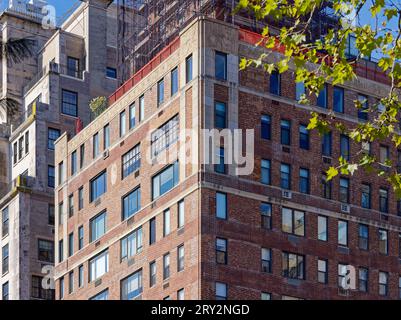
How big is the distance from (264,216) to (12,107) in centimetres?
5563

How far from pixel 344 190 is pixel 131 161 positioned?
14391mm

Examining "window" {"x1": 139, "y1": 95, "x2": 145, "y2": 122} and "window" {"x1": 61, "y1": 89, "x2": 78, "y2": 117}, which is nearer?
"window" {"x1": 139, "y1": 95, "x2": 145, "y2": 122}

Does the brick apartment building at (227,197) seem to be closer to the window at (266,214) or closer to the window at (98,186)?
the window at (266,214)

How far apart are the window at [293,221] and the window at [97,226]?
47.5ft

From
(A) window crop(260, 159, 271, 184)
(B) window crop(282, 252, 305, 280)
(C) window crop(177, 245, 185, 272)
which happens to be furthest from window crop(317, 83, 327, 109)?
(C) window crop(177, 245, 185, 272)

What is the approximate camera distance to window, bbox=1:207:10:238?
12031 cm

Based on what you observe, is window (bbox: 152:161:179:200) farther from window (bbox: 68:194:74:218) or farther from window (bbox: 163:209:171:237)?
window (bbox: 68:194:74:218)

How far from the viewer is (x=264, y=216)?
301 feet

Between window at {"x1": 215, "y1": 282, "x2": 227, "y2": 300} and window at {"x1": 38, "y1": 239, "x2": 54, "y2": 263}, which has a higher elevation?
window at {"x1": 38, "y1": 239, "x2": 54, "y2": 263}

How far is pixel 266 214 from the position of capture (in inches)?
3622

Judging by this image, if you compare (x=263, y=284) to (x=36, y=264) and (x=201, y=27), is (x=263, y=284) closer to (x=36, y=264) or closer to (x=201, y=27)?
(x=201, y=27)

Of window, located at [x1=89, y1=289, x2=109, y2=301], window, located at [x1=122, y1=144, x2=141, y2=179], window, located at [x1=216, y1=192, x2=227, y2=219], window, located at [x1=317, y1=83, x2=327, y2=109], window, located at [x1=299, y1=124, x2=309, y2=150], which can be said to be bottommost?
window, located at [x1=89, y1=289, x2=109, y2=301]

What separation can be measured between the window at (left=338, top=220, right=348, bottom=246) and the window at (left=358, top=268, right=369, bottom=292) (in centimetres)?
210
